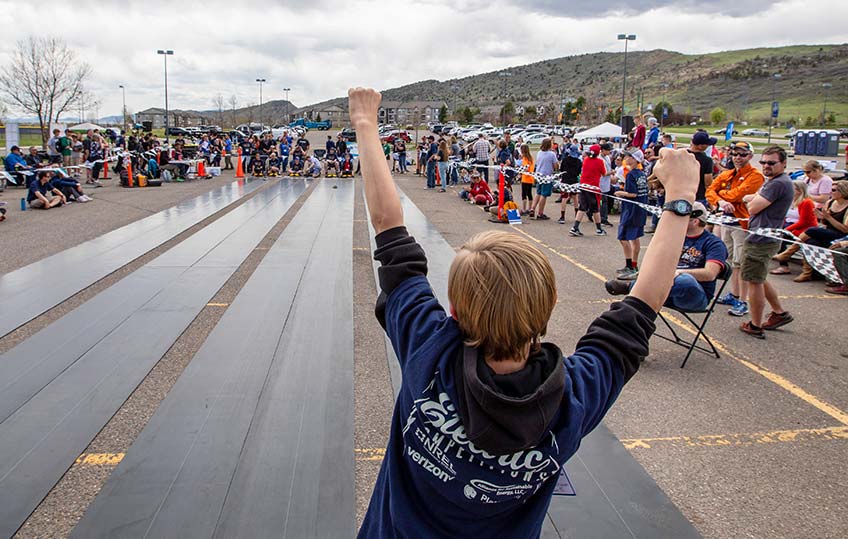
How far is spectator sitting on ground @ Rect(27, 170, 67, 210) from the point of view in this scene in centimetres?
1444

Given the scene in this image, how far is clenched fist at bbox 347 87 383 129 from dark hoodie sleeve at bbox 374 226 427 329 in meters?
0.35

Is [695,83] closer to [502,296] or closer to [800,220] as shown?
[800,220]

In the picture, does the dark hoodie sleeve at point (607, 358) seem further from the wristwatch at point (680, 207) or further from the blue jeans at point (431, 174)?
the blue jeans at point (431, 174)

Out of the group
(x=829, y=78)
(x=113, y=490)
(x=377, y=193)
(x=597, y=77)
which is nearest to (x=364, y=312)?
(x=113, y=490)

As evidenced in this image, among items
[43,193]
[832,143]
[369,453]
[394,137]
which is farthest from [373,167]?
[832,143]

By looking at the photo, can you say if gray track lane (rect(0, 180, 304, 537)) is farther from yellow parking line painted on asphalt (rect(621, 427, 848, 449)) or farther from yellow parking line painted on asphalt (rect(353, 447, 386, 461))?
yellow parking line painted on asphalt (rect(621, 427, 848, 449))

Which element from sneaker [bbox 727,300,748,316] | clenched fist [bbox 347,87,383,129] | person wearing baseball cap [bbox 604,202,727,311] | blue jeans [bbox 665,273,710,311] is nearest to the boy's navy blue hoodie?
clenched fist [bbox 347,87,383,129]

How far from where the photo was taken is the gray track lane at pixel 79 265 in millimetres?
6666

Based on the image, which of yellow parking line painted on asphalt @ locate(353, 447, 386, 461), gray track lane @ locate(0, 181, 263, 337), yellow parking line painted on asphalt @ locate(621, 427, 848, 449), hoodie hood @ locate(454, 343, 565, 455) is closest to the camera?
hoodie hood @ locate(454, 343, 565, 455)

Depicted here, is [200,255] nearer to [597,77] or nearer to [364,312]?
[364,312]

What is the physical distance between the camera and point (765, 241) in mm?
6129

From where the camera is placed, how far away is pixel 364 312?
22.1 feet

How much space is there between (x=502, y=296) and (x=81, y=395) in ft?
14.2

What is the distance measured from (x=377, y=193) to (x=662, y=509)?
2672 millimetres
